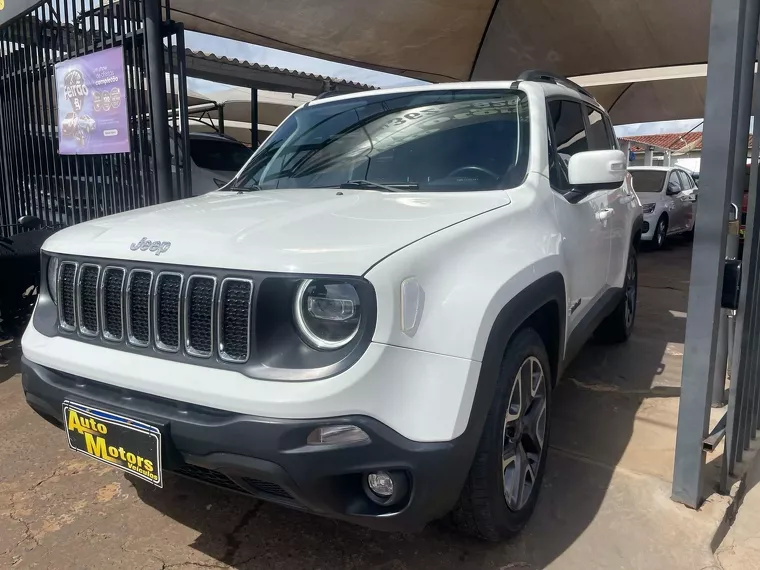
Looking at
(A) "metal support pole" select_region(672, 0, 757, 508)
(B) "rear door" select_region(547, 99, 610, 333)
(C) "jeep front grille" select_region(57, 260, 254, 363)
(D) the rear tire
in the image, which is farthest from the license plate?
(D) the rear tire

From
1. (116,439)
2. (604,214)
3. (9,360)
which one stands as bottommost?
(9,360)

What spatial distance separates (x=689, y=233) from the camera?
13.0 metres

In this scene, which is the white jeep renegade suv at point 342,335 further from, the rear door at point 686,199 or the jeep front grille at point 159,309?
the rear door at point 686,199

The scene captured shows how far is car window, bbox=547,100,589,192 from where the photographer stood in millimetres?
2953

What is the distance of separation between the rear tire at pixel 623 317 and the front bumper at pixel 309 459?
3.13 meters

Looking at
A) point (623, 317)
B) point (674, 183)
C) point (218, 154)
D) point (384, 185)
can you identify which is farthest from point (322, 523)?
point (674, 183)

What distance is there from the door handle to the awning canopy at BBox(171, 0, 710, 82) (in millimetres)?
4129

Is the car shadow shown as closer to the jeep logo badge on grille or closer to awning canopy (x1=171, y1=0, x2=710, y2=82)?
the jeep logo badge on grille

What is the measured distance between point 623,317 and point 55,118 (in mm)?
5247

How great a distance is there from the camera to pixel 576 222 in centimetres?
303

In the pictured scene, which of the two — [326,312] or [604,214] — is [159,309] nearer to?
[326,312]

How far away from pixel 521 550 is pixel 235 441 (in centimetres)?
125

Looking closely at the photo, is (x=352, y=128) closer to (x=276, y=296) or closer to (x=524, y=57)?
(x=276, y=296)

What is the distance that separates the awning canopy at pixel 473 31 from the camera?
6809 millimetres
